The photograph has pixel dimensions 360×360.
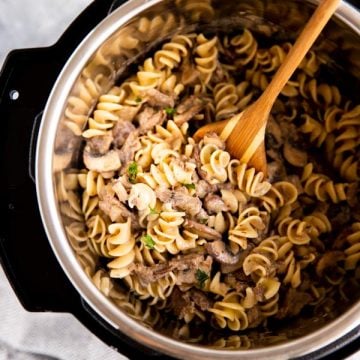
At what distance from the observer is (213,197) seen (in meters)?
1.52

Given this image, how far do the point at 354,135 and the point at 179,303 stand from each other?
559 millimetres

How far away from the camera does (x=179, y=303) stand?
59.9 inches

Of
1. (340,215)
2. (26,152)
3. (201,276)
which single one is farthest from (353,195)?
(26,152)

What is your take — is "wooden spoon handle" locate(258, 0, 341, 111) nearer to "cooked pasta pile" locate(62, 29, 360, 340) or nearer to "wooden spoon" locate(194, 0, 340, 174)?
"wooden spoon" locate(194, 0, 340, 174)

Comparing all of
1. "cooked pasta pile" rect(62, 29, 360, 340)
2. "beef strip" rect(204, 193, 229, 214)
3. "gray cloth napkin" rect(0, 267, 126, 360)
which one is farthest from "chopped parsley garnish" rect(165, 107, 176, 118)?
"gray cloth napkin" rect(0, 267, 126, 360)

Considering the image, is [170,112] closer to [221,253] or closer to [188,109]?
[188,109]

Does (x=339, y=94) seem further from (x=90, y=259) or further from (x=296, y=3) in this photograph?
(x=90, y=259)

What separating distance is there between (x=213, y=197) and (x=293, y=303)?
0.98 ft

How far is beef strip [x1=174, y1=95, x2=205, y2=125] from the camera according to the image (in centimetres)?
158

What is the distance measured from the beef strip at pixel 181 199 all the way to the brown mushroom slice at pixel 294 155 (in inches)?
10.0

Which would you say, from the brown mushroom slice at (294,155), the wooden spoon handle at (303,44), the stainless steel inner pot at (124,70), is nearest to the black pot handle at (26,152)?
the stainless steel inner pot at (124,70)

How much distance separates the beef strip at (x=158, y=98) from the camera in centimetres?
158

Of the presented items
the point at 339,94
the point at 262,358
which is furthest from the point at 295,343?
the point at 339,94

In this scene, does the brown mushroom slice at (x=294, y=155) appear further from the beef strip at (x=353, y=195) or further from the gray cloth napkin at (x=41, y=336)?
the gray cloth napkin at (x=41, y=336)
